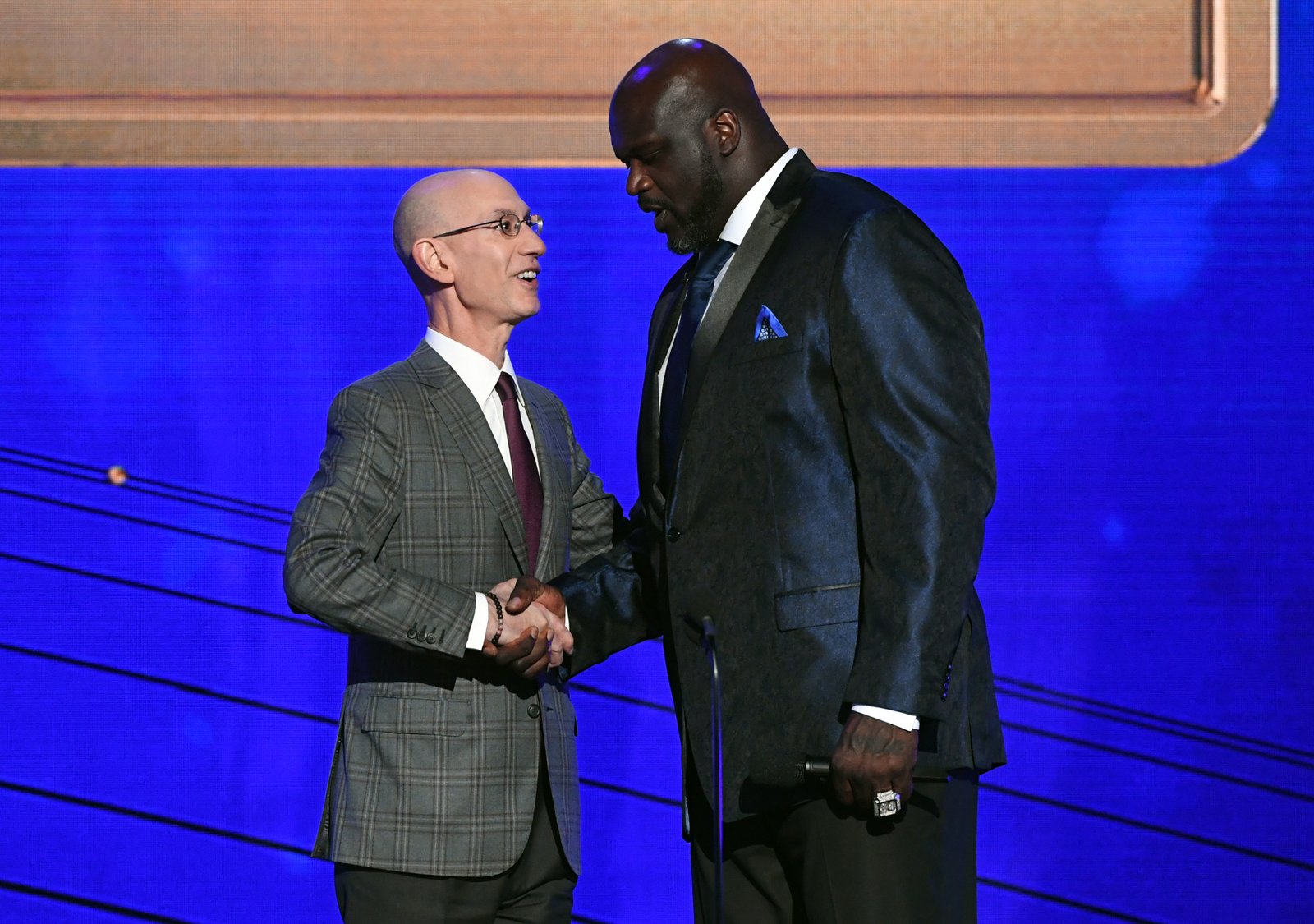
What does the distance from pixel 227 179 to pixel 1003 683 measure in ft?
6.32

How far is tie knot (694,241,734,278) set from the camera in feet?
5.94

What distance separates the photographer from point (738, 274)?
177 centimetres

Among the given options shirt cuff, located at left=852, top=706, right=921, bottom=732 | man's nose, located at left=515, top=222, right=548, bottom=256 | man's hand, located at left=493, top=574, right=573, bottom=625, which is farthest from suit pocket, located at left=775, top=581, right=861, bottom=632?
man's nose, located at left=515, top=222, right=548, bottom=256

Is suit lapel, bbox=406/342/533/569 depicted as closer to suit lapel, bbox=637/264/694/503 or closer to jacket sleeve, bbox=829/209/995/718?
suit lapel, bbox=637/264/694/503

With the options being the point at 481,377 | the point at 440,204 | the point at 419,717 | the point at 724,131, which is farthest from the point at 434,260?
the point at 419,717

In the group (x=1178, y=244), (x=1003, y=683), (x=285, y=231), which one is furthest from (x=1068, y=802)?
(x=285, y=231)

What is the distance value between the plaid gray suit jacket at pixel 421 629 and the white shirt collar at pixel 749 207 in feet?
1.66

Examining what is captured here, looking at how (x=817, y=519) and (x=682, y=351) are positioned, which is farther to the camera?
(x=682, y=351)

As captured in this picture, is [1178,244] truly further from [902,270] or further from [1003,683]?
[902,270]

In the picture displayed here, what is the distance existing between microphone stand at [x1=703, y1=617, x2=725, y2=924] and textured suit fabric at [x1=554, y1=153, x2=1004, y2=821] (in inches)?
1.0

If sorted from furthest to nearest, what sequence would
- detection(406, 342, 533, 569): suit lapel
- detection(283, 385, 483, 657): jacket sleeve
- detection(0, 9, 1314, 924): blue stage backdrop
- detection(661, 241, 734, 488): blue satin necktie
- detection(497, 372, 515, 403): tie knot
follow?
1. detection(0, 9, 1314, 924): blue stage backdrop
2. detection(497, 372, 515, 403): tie knot
3. detection(406, 342, 533, 569): suit lapel
4. detection(283, 385, 483, 657): jacket sleeve
5. detection(661, 241, 734, 488): blue satin necktie

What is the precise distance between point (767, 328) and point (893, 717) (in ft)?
1.53

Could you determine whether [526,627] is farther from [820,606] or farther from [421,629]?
[820,606]

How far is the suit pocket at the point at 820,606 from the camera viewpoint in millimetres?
1631
